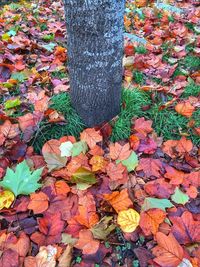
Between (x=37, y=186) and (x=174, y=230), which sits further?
(x=37, y=186)

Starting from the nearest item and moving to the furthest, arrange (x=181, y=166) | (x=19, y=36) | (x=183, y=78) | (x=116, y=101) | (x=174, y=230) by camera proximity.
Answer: (x=174, y=230) → (x=181, y=166) → (x=116, y=101) → (x=183, y=78) → (x=19, y=36)

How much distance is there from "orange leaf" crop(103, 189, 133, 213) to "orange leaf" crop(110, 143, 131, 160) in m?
0.32

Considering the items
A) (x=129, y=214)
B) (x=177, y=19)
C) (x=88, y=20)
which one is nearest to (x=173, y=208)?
(x=129, y=214)

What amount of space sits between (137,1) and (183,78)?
2678mm

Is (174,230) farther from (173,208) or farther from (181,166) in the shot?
(181,166)

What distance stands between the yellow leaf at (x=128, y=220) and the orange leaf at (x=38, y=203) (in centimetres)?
43

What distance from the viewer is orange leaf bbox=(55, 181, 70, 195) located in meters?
1.78

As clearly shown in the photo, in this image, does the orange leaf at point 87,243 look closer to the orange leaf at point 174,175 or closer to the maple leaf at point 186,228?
the maple leaf at point 186,228

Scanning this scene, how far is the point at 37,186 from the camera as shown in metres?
1.73

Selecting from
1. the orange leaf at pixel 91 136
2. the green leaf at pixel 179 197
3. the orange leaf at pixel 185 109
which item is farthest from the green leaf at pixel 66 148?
the orange leaf at pixel 185 109

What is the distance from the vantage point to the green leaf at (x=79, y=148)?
1.97m

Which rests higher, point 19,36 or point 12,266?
point 19,36

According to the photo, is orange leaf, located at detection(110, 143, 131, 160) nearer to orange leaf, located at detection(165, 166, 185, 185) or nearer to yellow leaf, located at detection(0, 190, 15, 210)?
orange leaf, located at detection(165, 166, 185, 185)

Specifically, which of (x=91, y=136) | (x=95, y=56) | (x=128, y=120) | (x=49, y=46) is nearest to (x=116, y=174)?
(x=91, y=136)
